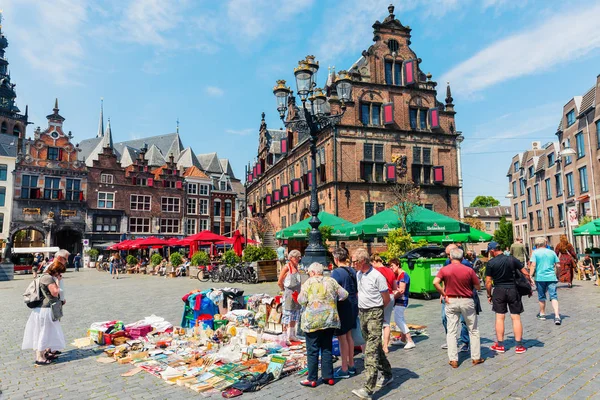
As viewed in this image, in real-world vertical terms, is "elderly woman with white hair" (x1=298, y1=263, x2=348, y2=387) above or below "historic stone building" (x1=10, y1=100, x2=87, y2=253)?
below

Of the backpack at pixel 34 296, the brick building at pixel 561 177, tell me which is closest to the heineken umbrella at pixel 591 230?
the brick building at pixel 561 177

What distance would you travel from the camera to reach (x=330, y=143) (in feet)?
85.1

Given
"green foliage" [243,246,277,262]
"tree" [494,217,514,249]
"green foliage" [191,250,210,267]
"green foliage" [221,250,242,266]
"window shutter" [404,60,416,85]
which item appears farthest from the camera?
"tree" [494,217,514,249]

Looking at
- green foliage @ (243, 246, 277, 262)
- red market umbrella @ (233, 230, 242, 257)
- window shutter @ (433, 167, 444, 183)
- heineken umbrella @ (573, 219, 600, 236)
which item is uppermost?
window shutter @ (433, 167, 444, 183)

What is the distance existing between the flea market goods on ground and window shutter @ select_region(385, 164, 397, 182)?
62.8 feet

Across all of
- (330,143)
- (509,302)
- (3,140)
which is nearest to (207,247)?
(3,140)

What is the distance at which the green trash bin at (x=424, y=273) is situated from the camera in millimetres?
11617

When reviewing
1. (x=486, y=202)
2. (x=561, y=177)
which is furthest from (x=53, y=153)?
(x=486, y=202)

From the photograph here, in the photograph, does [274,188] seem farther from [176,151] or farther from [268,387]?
[268,387]

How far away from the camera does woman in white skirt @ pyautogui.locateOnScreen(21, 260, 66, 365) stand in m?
5.96

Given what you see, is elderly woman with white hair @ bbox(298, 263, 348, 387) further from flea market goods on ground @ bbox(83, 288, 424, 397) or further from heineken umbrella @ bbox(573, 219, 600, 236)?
heineken umbrella @ bbox(573, 219, 600, 236)

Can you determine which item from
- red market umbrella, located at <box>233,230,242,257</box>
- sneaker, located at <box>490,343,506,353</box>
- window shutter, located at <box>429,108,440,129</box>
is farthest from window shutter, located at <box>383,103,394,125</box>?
sneaker, located at <box>490,343,506,353</box>

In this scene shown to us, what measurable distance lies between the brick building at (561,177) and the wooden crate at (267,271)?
13.9 meters

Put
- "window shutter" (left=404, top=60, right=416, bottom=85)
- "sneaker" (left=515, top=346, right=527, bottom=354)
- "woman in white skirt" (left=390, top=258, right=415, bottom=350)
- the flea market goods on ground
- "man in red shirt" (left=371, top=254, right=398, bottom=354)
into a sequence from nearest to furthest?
1. the flea market goods on ground
2. "sneaker" (left=515, top=346, right=527, bottom=354)
3. "man in red shirt" (left=371, top=254, right=398, bottom=354)
4. "woman in white skirt" (left=390, top=258, right=415, bottom=350)
5. "window shutter" (left=404, top=60, right=416, bottom=85)
